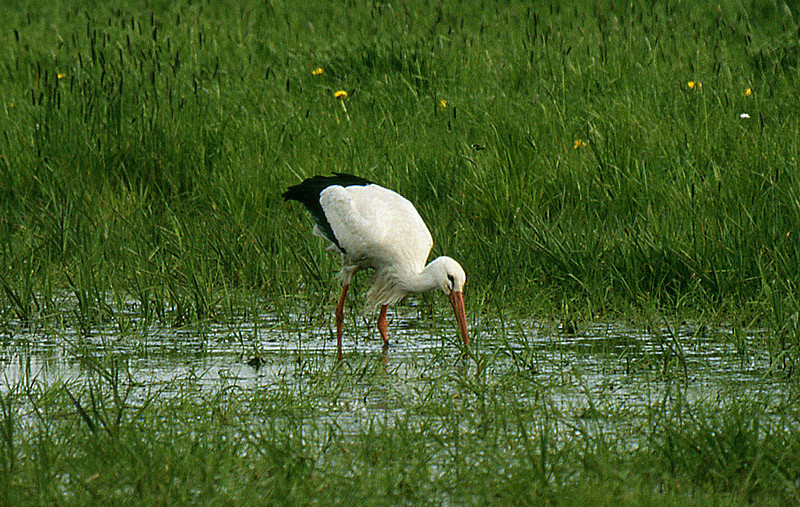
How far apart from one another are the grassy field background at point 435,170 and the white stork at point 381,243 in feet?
1.05

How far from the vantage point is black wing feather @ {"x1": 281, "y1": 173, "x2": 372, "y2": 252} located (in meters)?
6.84

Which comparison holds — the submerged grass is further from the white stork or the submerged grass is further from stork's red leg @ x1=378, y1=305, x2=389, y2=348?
the white stork

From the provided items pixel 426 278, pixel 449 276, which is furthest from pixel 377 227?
pixel 449 276

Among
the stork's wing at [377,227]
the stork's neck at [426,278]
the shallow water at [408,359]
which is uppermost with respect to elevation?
the stork's wing at [377,227]

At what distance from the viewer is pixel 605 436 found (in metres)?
4.21

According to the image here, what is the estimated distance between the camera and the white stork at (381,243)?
611cm

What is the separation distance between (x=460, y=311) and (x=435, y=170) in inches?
88.4

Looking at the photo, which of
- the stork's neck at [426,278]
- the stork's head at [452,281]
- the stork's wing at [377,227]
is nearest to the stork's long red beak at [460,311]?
the stork's head at [452,281]

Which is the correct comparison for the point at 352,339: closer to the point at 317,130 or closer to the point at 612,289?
the point at 612,289

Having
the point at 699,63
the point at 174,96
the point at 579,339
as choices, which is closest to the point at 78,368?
the point at 579,339

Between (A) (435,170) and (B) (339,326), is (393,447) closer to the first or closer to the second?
(B) (339,326)

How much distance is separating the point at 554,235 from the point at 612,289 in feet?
1.89

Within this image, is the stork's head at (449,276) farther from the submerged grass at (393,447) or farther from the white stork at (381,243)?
the submerged grass at (393,447)

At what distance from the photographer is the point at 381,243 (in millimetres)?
6395
